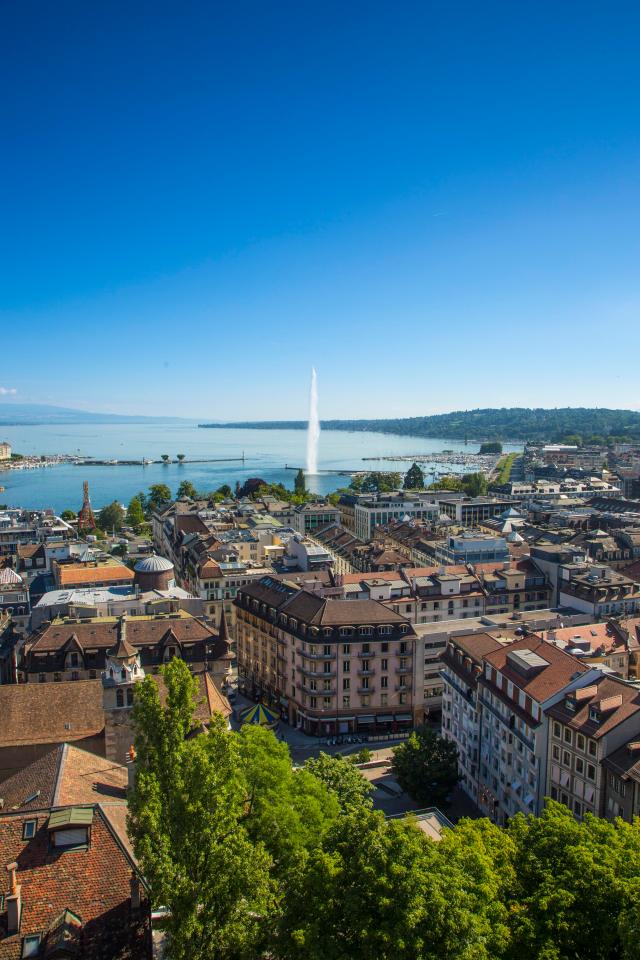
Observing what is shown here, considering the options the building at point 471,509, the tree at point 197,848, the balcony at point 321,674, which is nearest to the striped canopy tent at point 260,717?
the balcony at point 321,674

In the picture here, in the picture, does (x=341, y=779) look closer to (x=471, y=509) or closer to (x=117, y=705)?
(x=117, y=705)

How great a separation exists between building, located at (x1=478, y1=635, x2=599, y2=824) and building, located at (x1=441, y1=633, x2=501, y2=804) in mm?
788

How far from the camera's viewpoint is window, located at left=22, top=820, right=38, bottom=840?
74.8ft

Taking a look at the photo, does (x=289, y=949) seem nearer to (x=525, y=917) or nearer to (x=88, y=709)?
(x=525, y=917)

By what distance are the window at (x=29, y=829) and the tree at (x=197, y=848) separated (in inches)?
229

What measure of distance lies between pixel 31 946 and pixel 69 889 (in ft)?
5.92

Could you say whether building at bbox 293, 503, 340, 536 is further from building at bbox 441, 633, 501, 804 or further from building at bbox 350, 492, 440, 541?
building at bbox 441, 633, 501, 804

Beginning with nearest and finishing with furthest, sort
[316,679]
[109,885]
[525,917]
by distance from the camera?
[525,917], [109,885], [316,679]

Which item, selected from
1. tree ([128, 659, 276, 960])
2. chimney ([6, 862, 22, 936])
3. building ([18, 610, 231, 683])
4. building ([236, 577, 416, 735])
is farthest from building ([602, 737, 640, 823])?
building ([18, 610, 231, 683])

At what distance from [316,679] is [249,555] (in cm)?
4296

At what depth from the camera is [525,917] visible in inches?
786

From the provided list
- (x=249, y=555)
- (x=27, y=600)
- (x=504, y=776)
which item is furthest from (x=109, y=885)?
(x=249, y=555)

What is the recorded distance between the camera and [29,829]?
23.0 m

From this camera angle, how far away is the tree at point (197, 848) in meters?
17.8
